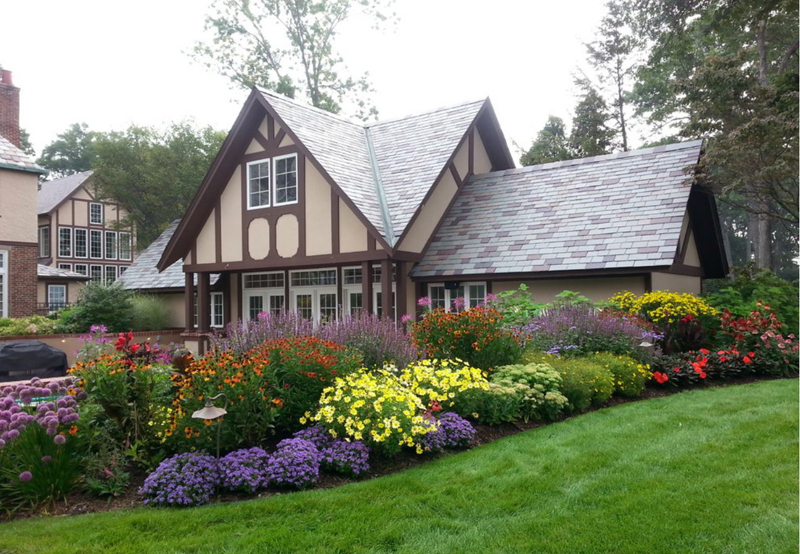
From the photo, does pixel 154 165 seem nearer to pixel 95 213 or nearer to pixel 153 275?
pixel 153 275

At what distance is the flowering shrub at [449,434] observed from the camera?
619cm

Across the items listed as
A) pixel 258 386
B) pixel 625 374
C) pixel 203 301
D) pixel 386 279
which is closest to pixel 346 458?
pixel 258 386

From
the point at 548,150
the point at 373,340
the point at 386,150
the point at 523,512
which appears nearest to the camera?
the point at 523,512

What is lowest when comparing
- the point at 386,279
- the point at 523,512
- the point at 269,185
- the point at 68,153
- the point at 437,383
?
the point at 523,512

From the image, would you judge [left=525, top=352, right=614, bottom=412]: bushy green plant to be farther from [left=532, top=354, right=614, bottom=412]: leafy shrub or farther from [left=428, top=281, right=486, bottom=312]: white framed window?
[left=428, top=281, right=486, bottom=312]: white framed window

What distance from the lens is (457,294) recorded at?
1544 cm

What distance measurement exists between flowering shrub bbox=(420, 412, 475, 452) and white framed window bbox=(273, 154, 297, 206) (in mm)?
10219

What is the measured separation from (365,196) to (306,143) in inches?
73.2

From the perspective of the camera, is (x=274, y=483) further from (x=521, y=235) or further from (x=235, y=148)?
(x=235, y=148)

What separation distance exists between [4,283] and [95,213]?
22587 mm

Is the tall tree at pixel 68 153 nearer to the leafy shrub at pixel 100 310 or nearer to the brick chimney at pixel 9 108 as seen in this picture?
the brick chimney at pixel 9 108

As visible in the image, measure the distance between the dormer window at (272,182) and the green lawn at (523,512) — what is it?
1094 cm

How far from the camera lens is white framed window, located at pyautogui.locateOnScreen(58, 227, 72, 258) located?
3959cm

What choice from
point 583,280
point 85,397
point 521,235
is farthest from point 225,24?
point 85,397
